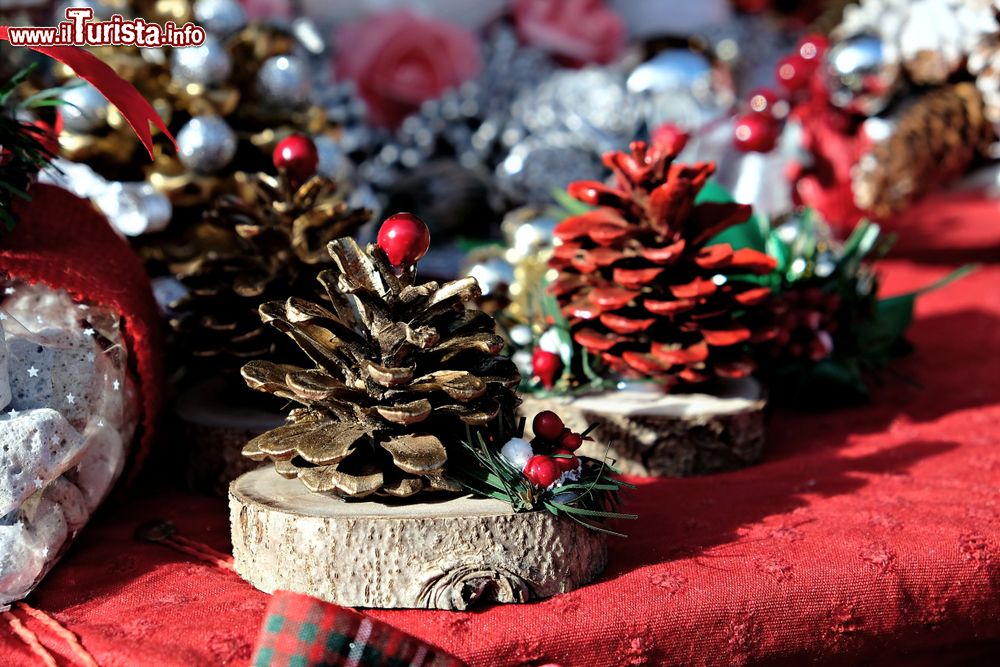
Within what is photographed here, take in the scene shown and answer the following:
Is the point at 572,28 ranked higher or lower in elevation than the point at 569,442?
higher

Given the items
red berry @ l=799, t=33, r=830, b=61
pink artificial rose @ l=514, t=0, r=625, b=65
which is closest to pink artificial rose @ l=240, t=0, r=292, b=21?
pink artificial rose @ l=514, t=0, r=625, b=65

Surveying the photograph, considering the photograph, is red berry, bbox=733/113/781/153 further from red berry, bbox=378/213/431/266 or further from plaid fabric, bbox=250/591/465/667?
plaid fabric, bbox=250/591/465/667

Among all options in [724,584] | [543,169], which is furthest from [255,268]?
[543,169]

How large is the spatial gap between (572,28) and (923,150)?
1.98ft

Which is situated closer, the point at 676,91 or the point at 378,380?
the point at 378,380

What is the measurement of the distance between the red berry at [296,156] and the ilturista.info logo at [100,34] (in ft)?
0.40

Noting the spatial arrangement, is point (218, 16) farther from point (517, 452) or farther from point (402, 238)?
point (517, 452)

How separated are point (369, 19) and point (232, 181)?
1.99ft

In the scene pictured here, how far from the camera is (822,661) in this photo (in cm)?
70

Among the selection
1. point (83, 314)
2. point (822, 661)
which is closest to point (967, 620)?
point (822, 661)

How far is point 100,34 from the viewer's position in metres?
0.86

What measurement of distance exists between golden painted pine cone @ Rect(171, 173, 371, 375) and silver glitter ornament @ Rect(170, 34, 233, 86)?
224mm

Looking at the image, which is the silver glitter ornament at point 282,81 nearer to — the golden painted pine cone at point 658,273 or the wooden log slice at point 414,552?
the golden painted pine cone at point 658,273

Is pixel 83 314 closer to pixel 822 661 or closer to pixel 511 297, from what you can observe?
pixel 511 297
